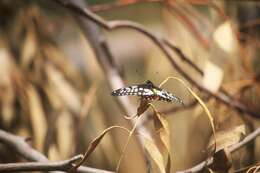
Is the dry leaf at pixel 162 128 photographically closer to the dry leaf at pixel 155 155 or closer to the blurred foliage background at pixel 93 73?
the dry leaf at pixel 155 155

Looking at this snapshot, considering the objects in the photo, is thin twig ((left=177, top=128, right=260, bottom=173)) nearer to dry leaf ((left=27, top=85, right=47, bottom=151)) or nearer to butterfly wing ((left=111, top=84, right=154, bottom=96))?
butterfly wing ((left=111, top=84, right=154, bottom=96))

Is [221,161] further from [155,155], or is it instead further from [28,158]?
[28,158]

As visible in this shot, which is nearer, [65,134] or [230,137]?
[230,137]

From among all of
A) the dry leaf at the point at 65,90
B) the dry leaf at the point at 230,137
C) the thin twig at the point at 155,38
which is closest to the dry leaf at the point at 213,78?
the thin twig at the point at 155,38

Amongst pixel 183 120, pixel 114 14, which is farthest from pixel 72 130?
pixel 114 14

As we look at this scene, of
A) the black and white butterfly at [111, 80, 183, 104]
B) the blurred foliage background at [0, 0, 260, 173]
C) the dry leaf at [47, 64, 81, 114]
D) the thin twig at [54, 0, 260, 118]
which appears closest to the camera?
the black and white butterfly at [111, 80, 183, 104]

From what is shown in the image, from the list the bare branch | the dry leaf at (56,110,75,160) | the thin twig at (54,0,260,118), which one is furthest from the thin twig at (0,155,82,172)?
the dry leaf at (56,110,75,160)

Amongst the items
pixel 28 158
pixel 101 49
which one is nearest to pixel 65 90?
pixel 101 49

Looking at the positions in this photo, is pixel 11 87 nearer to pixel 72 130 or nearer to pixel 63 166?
pixel 72 130

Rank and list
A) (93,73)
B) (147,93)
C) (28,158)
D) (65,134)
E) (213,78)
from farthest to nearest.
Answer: (93,73)
(65,134)
(213,78)
(28,158)
(147,93)
